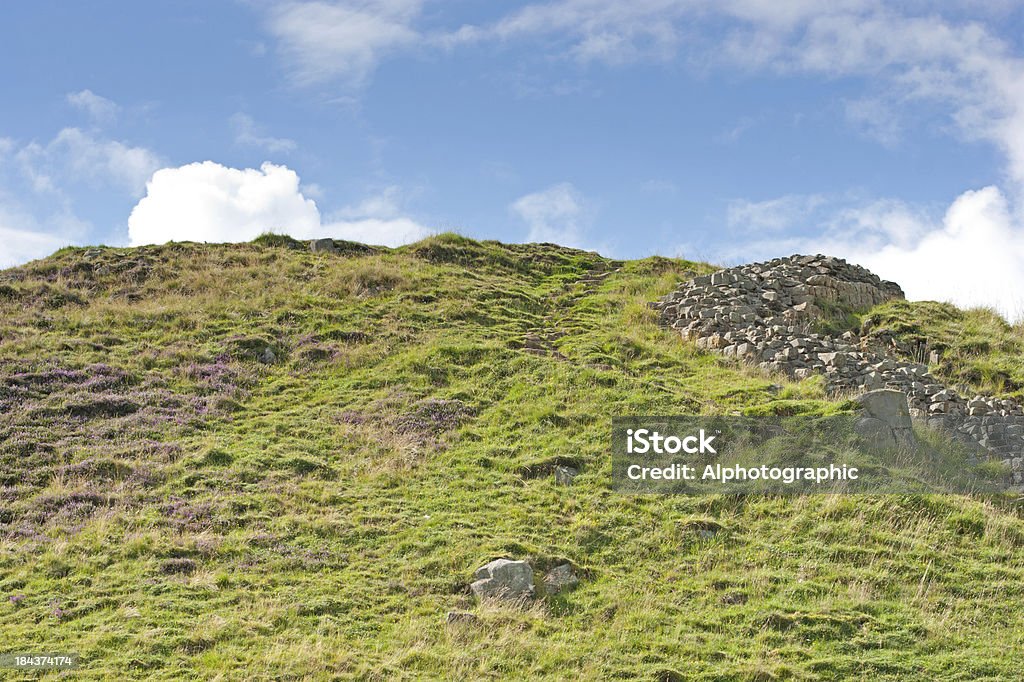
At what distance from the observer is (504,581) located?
1495 centimetres

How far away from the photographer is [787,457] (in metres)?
19.3

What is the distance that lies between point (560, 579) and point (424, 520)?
341 centimetres

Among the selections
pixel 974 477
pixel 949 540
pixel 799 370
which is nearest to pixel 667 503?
pixel 949 540

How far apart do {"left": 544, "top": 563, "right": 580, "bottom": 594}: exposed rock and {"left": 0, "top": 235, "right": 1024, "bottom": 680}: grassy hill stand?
0.23m

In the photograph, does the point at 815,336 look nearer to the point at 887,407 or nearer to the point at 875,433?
the point at 887,407

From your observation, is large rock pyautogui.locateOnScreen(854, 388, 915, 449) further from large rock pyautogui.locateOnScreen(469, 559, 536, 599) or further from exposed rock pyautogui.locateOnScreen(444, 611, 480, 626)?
exposed rock pyautogui.locateOnScreen(444, 611, 480, 626)

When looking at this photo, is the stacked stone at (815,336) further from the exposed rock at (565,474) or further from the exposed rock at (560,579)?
the exposed rock at (560,579)

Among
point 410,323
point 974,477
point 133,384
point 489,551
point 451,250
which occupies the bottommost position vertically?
point 489,551

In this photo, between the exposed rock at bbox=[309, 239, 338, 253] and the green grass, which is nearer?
the green grass

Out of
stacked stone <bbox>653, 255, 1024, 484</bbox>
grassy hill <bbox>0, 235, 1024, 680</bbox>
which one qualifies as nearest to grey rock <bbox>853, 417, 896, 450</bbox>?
grassy hill <bbox>0, 235, 1024, 680</bbox>

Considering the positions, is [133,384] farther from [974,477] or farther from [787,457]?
[974,477]

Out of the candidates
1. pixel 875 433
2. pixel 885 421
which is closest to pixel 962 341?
pixel 885 421

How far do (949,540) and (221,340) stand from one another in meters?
22.4

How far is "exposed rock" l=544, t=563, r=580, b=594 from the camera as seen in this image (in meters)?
15.1
